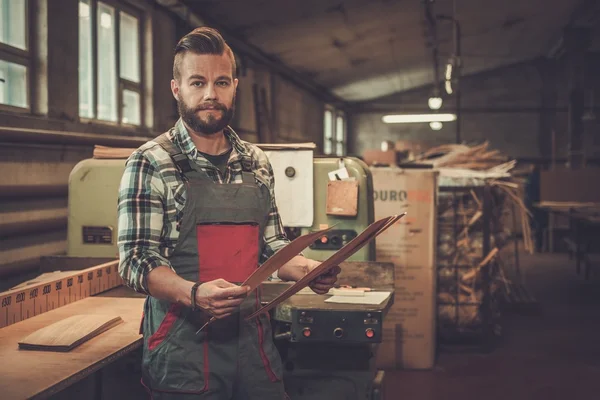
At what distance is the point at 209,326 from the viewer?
1.79 m

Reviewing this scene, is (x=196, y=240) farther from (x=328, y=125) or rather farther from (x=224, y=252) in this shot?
(x=328, y=125)

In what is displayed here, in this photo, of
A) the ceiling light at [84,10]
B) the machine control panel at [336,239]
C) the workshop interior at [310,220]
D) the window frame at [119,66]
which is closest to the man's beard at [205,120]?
the workshop interior at [310,220]

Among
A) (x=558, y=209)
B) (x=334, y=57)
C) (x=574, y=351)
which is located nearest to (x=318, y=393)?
(x=574, y=351)

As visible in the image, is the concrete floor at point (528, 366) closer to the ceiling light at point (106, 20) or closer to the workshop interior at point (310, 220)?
the workshop interior at point (310, 220)

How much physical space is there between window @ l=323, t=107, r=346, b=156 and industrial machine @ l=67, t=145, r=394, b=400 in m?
11.0

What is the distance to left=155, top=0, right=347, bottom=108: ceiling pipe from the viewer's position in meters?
6.41

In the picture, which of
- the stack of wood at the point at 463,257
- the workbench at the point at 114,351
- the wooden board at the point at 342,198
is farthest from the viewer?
the stack of wood at the point at 463,257

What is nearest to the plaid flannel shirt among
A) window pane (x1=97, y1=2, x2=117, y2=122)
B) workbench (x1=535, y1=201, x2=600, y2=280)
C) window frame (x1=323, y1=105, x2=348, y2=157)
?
window pane (x1=97, y1=2, x2=117, y2=122)

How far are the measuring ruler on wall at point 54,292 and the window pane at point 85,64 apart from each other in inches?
103

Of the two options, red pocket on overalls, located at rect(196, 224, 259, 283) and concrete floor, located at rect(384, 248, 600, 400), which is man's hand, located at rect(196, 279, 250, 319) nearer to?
red pocket on overalls, located at rect(196, 224, 259, 283)

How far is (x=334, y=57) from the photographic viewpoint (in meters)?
10.4

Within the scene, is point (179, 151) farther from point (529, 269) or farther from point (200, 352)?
point (529, 269)

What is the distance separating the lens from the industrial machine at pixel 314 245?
2.46m

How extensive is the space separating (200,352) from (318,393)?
44.9 inches
